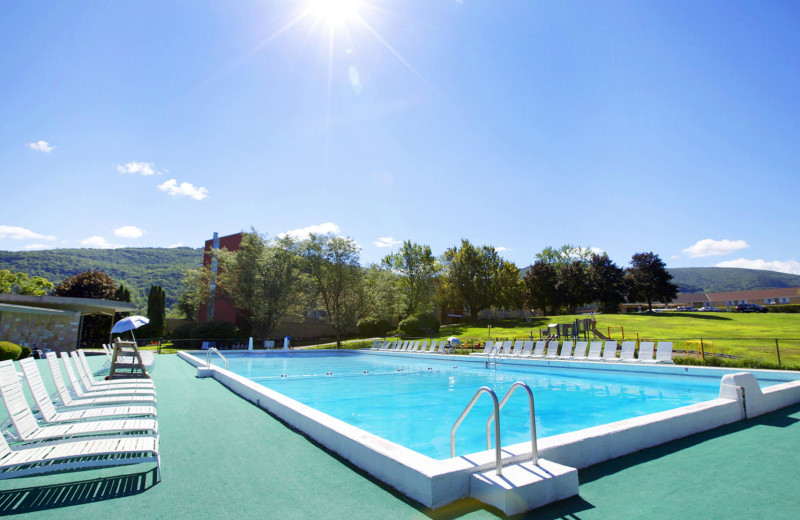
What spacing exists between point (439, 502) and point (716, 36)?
529 inches

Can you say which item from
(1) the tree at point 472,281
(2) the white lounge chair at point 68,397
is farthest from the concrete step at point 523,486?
(1) the tree at point 472,281

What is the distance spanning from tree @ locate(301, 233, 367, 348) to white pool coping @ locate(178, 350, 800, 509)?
2547 cm

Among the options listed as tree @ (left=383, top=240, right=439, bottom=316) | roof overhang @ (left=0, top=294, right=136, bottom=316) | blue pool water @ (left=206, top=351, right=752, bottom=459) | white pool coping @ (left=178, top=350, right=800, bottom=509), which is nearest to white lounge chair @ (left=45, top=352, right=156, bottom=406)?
white pool coping @ (left=178, top=350, right=800, bottom=509)

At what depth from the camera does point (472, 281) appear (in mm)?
42719

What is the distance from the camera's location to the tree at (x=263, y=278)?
29516mm

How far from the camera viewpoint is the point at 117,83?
38.5 feet

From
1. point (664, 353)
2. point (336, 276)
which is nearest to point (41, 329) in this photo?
point (336, 276)

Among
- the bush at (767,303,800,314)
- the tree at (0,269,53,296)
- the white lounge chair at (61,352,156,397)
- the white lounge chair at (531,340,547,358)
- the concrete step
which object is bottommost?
the white lounge chair at (531,340,547,358)

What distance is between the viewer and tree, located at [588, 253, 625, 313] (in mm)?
43938

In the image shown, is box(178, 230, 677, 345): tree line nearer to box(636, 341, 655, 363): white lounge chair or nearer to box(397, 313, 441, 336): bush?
box(397, 313, 441, 336): bush

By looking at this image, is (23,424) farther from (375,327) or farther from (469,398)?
(375,327)

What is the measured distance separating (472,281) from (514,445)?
39.9 meters

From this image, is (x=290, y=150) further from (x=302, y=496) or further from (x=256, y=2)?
(x=302, y=496)

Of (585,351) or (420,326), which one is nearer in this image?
(585,351)
